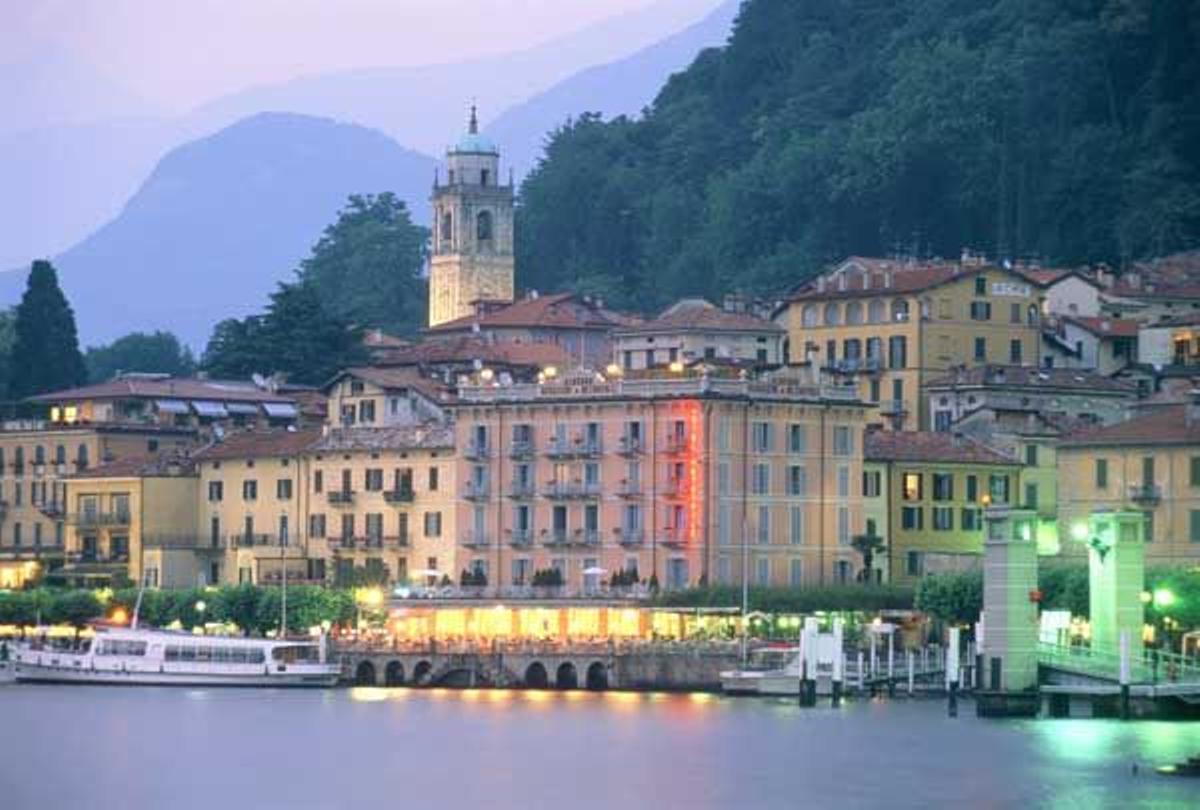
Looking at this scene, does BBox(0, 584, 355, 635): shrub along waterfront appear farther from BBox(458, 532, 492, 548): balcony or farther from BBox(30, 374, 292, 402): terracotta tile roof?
BBox(30, 374, 292, 402): terracotta tile roof

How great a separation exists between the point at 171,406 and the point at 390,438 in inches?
833

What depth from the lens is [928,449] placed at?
146 metres

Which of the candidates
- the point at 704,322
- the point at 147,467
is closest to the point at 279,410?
the point at 147,467

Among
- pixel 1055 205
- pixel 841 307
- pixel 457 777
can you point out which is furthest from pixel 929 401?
pixel 457 777

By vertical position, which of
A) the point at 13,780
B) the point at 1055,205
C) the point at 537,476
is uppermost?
the point at 1055,205

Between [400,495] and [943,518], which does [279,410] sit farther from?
[943,518]

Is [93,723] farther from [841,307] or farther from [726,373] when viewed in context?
[841,307]

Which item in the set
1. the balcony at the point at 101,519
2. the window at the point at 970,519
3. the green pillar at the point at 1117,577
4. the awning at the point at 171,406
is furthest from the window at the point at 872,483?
the awning at the point at 171,406

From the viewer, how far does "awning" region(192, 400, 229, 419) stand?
170625 mm

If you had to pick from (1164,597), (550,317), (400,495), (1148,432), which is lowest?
(1164,597)

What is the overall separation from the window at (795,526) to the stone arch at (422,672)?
40.1 feet

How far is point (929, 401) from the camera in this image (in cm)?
15475

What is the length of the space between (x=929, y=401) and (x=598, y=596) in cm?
2149

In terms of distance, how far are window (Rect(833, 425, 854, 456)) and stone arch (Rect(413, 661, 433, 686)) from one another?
1484 cm
